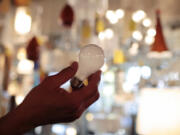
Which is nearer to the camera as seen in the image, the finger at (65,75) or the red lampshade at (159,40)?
the finger at (65,75)

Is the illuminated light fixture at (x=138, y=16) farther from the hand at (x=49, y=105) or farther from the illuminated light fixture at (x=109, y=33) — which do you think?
the hand at (x=49, y=105)

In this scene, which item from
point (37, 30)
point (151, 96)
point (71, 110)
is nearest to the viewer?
point (71, 110)

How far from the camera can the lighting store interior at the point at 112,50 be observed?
151 cm

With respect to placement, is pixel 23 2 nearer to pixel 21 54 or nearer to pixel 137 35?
pixel 21 54

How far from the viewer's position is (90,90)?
0.56m

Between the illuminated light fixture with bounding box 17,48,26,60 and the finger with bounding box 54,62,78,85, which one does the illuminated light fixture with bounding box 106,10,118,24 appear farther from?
the finger with bounding box 54,62,78,85

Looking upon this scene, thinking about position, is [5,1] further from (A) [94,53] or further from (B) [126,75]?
(A) [94,53]

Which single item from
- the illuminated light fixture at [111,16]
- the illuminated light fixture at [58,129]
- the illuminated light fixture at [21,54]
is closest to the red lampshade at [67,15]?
the illuminated light fixture at [111,16]

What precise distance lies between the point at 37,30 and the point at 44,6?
0.83 feet

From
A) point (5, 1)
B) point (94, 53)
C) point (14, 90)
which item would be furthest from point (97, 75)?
point (14, 90)

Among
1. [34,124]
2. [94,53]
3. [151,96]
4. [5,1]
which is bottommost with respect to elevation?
[151,96]

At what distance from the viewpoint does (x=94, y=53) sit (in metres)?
0.57

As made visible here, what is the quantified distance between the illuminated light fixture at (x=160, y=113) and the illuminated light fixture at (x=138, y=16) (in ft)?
3.48

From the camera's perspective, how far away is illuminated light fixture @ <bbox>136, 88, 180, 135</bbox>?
1056mm
